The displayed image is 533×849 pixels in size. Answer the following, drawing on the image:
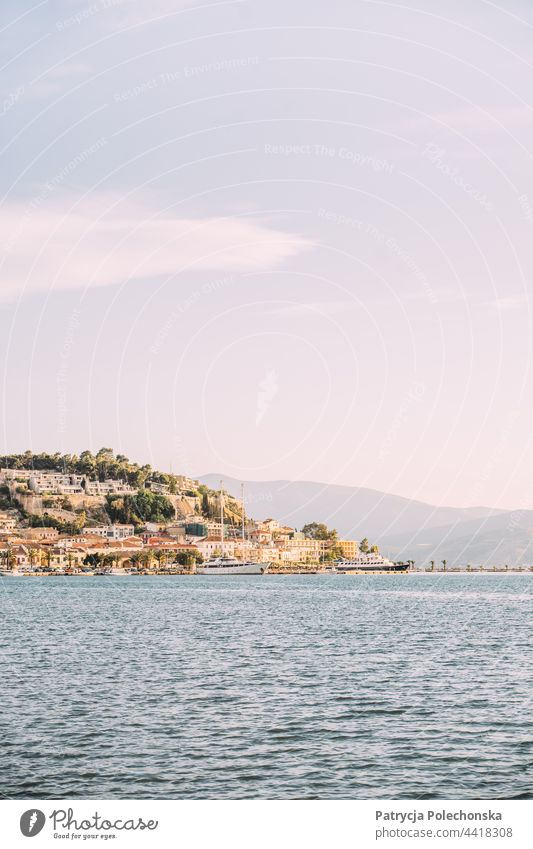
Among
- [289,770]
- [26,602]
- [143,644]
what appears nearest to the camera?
[289,770]

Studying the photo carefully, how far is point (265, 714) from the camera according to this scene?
1719 inches

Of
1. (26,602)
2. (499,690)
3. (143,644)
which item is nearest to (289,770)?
(499,690)

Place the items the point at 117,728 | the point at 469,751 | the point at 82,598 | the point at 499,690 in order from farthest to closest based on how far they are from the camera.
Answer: the point at 82,598 < the point at 499,690 < the point at 117,728 < the point at 469,751

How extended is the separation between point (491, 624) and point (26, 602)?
2740 inches

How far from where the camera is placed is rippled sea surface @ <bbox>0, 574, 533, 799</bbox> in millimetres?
32656

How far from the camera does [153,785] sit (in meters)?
32.0

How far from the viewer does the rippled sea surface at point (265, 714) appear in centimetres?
3266

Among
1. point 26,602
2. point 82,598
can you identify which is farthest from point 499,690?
point 82,598

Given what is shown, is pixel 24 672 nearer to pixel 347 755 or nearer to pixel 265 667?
pixel 265 667

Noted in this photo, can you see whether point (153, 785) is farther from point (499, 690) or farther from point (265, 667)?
point (265, 667)
